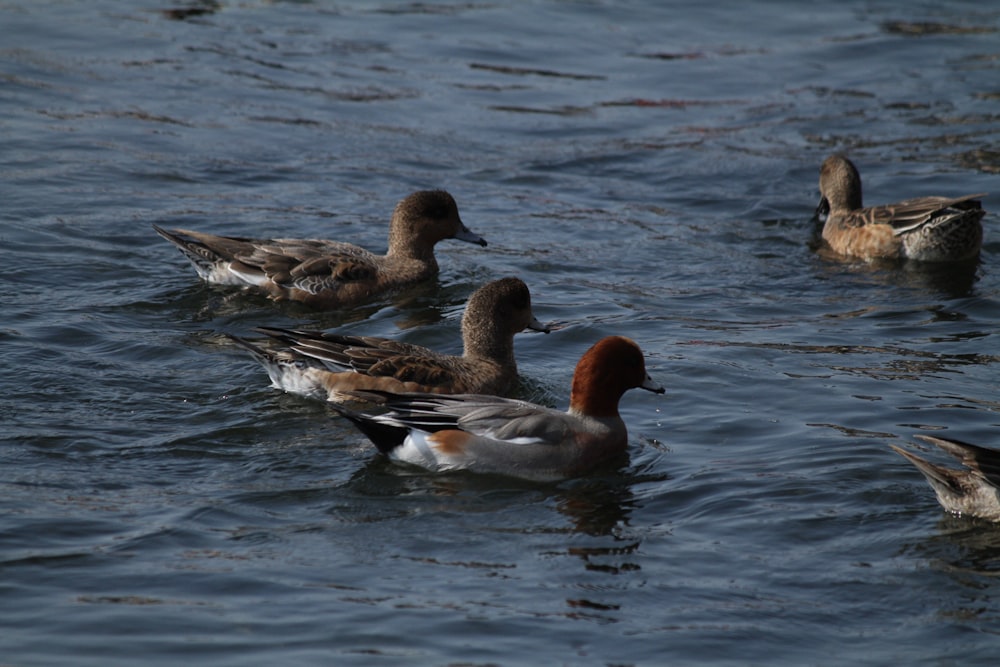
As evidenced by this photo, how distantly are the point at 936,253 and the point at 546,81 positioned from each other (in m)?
6.98

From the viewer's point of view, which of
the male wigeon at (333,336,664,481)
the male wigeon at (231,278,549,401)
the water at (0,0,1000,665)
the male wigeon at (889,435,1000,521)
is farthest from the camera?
the male wigeon at (231,278,549,401)

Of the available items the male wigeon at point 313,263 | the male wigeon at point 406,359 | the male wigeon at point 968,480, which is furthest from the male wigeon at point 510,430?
the male wigeon at point 313,263

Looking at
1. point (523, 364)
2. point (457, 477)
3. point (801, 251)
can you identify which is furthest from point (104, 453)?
point (801, 251)

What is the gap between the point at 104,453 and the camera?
7.69 metres

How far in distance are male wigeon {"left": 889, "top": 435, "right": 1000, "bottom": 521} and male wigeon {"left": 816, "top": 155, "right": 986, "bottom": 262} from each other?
532cm

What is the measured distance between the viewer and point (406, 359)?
28.8ft

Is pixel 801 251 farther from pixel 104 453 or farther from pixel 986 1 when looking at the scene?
pixel 986 1

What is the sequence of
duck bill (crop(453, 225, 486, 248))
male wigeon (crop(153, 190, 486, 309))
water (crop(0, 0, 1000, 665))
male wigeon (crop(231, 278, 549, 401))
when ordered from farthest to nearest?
duck bill (crop(453, 225, 486, 248))
male wigeon (crop(153, 190, 486, 309))
male wigeon (crop(231, 278, 549, 401))
water (crop(0, 0, 1000, 665))

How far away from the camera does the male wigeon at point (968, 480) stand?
692 cm

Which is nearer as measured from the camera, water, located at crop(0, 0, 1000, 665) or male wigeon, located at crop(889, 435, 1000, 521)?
water, located at crop(0, 0, 1000, 665)

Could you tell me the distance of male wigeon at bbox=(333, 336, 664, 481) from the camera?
7812 millimetres

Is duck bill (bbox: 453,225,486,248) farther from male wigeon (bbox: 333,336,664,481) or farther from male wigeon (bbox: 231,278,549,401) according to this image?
male wigeon (bbox: 333,336,664,481)

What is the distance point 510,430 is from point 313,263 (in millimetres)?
3590

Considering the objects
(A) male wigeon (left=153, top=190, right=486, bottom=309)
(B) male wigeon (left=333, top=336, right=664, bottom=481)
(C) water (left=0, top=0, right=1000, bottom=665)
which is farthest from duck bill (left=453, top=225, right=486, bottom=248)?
(B) male wigeon (left=333, top=336, right=664, bottom=481)
